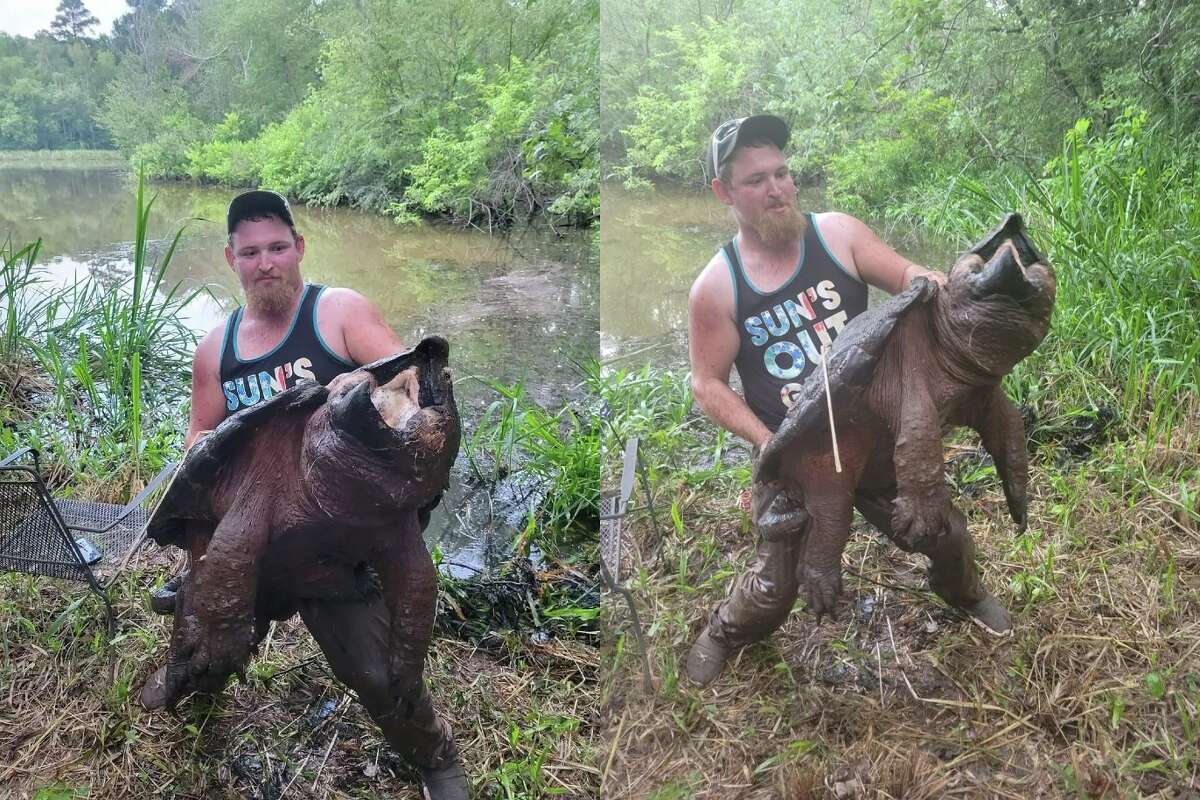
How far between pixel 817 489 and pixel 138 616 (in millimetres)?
2014

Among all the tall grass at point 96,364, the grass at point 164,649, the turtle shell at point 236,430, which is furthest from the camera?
the tall grass at point 96,364

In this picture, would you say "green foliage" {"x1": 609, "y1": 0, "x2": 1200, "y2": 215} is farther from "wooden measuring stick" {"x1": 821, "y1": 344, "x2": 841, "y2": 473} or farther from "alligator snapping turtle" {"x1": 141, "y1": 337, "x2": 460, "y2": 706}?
"alligator snapping turtle" {"x1": 141, "y1": 337, "x2": 460, "y2": 706}

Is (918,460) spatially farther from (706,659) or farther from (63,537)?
(63,537)

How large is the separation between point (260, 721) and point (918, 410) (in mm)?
1687

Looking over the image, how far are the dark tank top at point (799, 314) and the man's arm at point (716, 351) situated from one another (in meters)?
0.03

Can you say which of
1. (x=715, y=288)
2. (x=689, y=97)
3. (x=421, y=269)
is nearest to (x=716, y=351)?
(x=715, y=288)

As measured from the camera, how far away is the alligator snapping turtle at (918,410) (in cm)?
125

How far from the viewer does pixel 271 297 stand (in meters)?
1.58

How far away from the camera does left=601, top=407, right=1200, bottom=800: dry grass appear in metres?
1.37

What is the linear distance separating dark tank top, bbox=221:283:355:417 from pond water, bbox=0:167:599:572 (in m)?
0.42

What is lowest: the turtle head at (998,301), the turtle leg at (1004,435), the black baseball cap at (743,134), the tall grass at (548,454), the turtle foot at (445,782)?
the turtle foot at (445,782)

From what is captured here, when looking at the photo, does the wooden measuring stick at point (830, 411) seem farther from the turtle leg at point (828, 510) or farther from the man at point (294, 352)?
the man at point (294, 352)

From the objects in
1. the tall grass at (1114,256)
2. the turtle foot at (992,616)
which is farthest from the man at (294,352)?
the tall grass at (1114,256)

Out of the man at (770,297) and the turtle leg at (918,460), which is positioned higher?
the man at (770,297)
